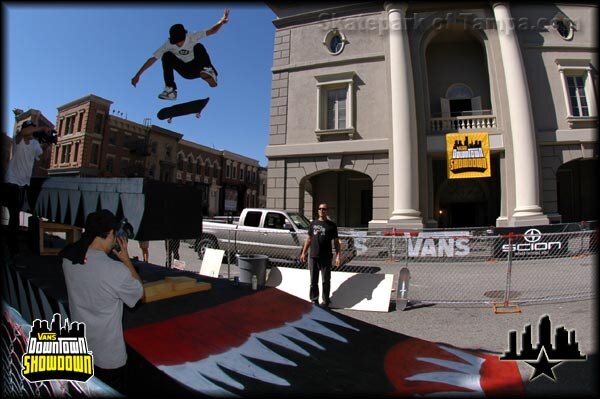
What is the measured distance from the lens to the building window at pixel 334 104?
15820 mm

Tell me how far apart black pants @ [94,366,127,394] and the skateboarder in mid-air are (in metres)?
3.25

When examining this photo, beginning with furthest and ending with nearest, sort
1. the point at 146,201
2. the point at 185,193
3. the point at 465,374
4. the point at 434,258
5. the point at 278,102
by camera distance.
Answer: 1. the point at 278,102
2. the point at 434,258
3. the point at 185,193
4. the point at 465,374
5. the point at 146,201

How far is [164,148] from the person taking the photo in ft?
136

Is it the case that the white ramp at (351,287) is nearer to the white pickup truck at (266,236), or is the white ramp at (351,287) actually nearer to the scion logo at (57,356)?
the white pickup truck at (266,236)

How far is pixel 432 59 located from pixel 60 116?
1826cm

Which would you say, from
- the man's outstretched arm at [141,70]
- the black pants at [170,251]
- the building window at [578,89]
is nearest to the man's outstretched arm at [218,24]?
the man's outstretched arm at [141,70]

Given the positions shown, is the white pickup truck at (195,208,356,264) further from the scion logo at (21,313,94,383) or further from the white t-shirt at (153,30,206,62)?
the scion logo at (21,313,94,383)

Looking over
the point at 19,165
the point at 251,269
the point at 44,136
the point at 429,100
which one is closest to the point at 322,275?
the point at 251,269

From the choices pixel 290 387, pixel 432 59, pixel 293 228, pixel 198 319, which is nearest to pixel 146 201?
pixel 198 319

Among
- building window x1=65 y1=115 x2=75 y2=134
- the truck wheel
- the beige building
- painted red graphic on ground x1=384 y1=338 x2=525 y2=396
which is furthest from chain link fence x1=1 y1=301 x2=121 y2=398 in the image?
building window x1=65 y1=115 x2=75 y2=134

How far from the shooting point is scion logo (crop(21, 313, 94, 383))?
211cm

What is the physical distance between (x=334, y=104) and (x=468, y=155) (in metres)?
6.83

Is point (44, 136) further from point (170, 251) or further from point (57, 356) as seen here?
point (57, 356)

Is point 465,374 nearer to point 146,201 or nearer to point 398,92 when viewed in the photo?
point 146,201
